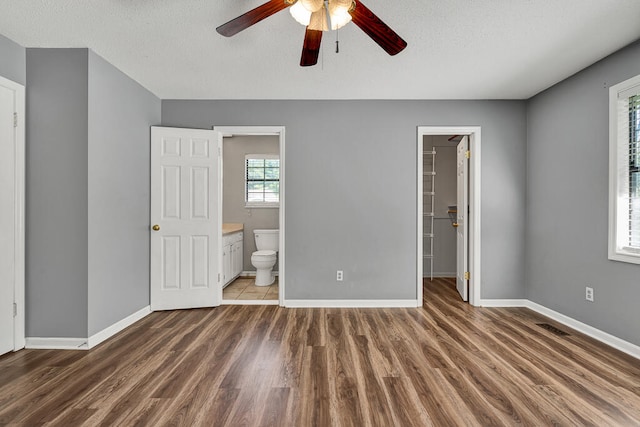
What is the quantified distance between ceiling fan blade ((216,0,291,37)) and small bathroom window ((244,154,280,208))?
3.82 meters

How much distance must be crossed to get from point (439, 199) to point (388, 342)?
3352 millimetres

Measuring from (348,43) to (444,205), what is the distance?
12.1 ft

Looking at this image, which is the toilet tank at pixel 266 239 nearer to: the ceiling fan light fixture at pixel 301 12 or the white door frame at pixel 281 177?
the white door frame at pixel 281 177

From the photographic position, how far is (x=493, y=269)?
379 centimetres

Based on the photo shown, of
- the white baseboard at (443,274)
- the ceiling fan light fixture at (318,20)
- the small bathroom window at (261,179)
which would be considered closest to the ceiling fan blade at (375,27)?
the ceiling fan light fixture at (318,20)

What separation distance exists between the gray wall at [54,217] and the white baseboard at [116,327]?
10cm

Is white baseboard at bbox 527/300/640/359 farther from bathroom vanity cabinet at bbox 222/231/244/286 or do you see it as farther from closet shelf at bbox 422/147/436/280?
bathroom vanity cabinet at bbox 222/231/244/286

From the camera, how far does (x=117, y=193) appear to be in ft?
9.87

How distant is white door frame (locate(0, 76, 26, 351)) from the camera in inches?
99.3

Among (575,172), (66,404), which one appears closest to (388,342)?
(66,404)

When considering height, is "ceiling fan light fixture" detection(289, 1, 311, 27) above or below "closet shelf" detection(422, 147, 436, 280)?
above

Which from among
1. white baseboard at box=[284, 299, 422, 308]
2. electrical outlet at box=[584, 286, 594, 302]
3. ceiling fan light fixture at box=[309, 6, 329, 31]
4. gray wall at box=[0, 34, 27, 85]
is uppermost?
gray wall at box=[0, 34, 27, 85]

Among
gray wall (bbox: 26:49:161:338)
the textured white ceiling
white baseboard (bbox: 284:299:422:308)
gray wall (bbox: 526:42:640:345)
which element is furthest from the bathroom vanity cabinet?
gray wall (bbox: 526:42:640:345)

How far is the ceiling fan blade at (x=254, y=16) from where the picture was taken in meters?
1.62
